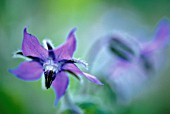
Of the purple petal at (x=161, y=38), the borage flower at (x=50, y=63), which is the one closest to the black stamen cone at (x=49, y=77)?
the borage flower at (x=50, y=63)

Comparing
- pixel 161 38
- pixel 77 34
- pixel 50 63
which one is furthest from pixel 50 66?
pixel 77 34

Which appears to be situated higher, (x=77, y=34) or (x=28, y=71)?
(x=77, y=34)

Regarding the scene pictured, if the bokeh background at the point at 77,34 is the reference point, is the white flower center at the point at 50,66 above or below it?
below

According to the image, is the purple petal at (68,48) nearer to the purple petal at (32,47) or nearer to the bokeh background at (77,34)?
the purple petal at (32,47)

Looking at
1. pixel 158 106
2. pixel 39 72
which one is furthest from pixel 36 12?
pixel 39 72

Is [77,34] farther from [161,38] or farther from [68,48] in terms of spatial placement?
[68,48]

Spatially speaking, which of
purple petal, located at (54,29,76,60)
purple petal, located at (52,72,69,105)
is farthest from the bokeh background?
purple petal, located at (54,29,76,60)

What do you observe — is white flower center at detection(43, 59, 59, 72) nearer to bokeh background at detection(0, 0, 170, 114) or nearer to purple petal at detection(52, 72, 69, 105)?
purple petal at detection(52, 72, 69, 105)
